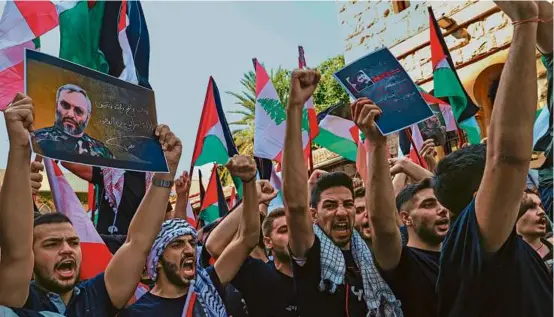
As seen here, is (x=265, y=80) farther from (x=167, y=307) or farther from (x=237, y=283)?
(x=167, y=307)

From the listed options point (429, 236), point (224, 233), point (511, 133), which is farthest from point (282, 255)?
point (511, 133)

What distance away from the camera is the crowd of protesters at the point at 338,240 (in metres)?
1.84

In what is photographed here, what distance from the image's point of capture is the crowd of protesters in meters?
1.84

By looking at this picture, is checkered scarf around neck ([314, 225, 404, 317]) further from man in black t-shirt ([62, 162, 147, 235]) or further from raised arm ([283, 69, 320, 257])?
man in black t-shirt ([62, 162, 147, 235])

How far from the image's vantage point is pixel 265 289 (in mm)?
3678

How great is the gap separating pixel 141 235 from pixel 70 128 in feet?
2.05

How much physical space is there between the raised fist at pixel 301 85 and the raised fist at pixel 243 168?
58 cm

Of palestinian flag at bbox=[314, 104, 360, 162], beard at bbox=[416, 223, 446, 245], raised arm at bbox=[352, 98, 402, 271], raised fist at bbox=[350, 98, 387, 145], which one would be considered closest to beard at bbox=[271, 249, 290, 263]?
beard at bbox=[416, 223, 446, 245]

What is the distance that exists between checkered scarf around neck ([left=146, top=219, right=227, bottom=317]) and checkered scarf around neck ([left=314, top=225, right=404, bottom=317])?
65 cm

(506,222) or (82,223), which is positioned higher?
(82,223)

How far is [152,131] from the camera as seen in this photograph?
3152 mm

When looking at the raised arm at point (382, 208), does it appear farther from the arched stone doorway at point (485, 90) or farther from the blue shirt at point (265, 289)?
the arched stone doorway at point (485, 90)

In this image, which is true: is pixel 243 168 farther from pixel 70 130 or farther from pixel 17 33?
pixel 17 33

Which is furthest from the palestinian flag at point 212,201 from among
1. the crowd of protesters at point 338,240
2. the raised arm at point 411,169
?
the raised arm at point 411,169
